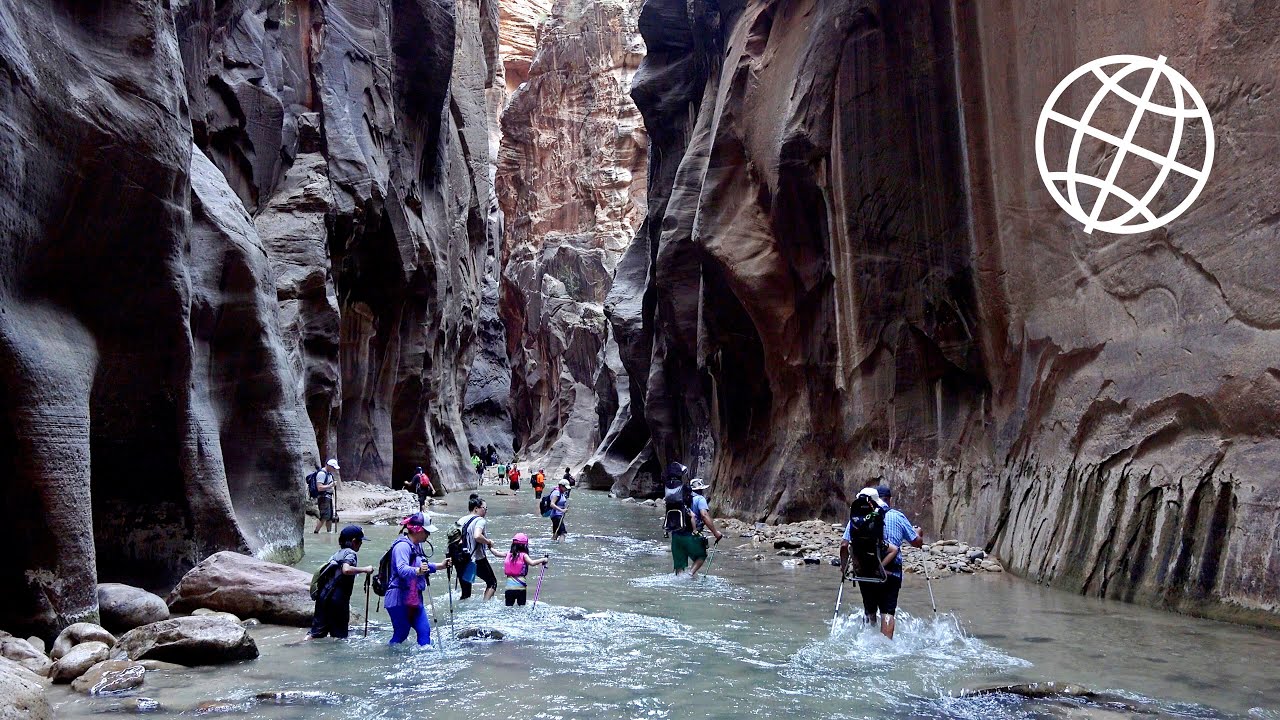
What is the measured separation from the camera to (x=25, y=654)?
7.82m

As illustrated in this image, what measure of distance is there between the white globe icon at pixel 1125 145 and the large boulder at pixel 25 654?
12.3 m

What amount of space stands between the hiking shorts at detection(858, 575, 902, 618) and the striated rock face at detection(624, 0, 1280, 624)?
3444 millimetres

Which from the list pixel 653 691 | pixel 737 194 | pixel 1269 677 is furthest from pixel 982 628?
pixel 737 194

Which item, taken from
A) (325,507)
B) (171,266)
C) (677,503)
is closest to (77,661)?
(171,266)

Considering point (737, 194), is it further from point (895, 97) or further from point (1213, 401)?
point (1213, 401)

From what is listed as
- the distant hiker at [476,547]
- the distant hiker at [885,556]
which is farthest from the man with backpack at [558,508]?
the distant hiker at [885,556]

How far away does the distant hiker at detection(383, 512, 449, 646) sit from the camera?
8.84m

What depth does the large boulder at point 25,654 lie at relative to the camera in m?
7.64

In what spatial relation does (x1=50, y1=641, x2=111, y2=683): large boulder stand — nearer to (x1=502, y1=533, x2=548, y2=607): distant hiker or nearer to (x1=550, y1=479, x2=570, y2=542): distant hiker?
(x1=502, y1=533, x2=548, y2=607): distant hiker

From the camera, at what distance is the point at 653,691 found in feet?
24.5

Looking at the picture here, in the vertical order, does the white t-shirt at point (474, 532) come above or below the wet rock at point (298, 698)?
above

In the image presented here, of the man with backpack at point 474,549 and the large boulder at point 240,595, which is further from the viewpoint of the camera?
the man with backpack at point 474,549

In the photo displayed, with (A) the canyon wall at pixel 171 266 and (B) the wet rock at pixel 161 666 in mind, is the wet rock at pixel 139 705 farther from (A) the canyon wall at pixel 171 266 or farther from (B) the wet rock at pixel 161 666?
(A) the canyon wall at pixel 171 266

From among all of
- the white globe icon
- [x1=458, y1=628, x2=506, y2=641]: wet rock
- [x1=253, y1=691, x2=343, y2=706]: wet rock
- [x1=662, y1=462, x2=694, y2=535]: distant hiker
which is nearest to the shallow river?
[x1=253, y1=691, x2=343, y2=706]: wet rock
